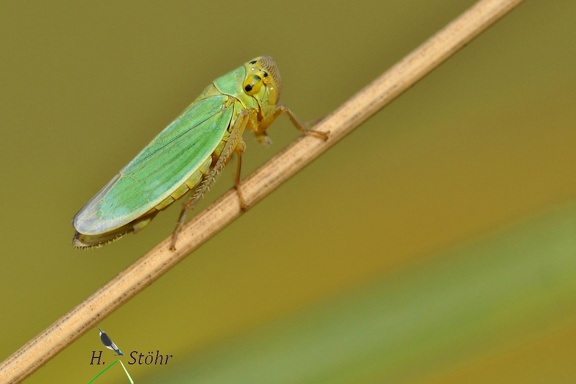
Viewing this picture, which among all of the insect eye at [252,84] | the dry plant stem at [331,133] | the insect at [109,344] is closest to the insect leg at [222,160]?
the insect eye at [252,84]

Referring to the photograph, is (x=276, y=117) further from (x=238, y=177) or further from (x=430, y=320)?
(x=430, y=320)

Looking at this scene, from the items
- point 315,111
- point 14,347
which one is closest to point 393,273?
point 14,347

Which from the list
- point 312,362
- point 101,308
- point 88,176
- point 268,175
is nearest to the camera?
point 312,362

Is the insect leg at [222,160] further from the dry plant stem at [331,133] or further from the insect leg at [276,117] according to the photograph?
the dry plant stem at [331,133]

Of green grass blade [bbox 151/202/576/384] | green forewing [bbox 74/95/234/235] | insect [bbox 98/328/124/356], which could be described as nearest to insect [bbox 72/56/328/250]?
green forewing [bbox 74/95/234/235]

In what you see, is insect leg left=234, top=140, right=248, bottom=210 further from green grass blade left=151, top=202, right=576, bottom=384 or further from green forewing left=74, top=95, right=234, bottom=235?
green grass blade left=151, top=202, right=576, bottom=384

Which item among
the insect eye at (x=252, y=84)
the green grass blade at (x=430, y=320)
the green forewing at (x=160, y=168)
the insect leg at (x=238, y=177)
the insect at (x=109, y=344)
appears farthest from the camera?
the insect eye at (x=252, y=84)

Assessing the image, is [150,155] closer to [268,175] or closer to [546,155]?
[268,175]
